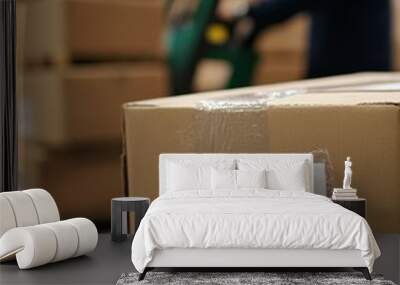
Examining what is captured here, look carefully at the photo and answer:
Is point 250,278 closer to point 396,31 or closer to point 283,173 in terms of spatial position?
point 283,173

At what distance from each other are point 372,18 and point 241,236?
300 cm

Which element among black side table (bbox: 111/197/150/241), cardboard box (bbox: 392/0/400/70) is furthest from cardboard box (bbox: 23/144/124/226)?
cardboard box (bbox: 392/0/400/70)

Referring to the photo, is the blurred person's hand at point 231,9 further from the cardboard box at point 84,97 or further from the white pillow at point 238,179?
the white pillow at point 238,179

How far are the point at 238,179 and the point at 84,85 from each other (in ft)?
5.03

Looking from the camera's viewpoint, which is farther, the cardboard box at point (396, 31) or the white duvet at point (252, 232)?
the cardboard box at point (396, 31)

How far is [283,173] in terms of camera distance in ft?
18.6

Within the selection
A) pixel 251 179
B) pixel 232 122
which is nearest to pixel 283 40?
pixel 232 122

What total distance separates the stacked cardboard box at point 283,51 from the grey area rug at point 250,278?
8.10 ft

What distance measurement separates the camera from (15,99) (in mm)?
6238

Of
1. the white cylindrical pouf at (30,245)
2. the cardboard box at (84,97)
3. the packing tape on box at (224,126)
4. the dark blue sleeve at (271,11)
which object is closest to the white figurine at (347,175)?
the packing tape on box at (224,126)

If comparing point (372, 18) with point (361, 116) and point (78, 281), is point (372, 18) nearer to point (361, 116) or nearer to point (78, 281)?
point (361, 116)

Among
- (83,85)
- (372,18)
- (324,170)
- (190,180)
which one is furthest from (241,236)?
(372,18)

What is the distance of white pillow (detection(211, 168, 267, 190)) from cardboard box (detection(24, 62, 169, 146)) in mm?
1235

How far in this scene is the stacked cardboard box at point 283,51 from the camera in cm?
672
